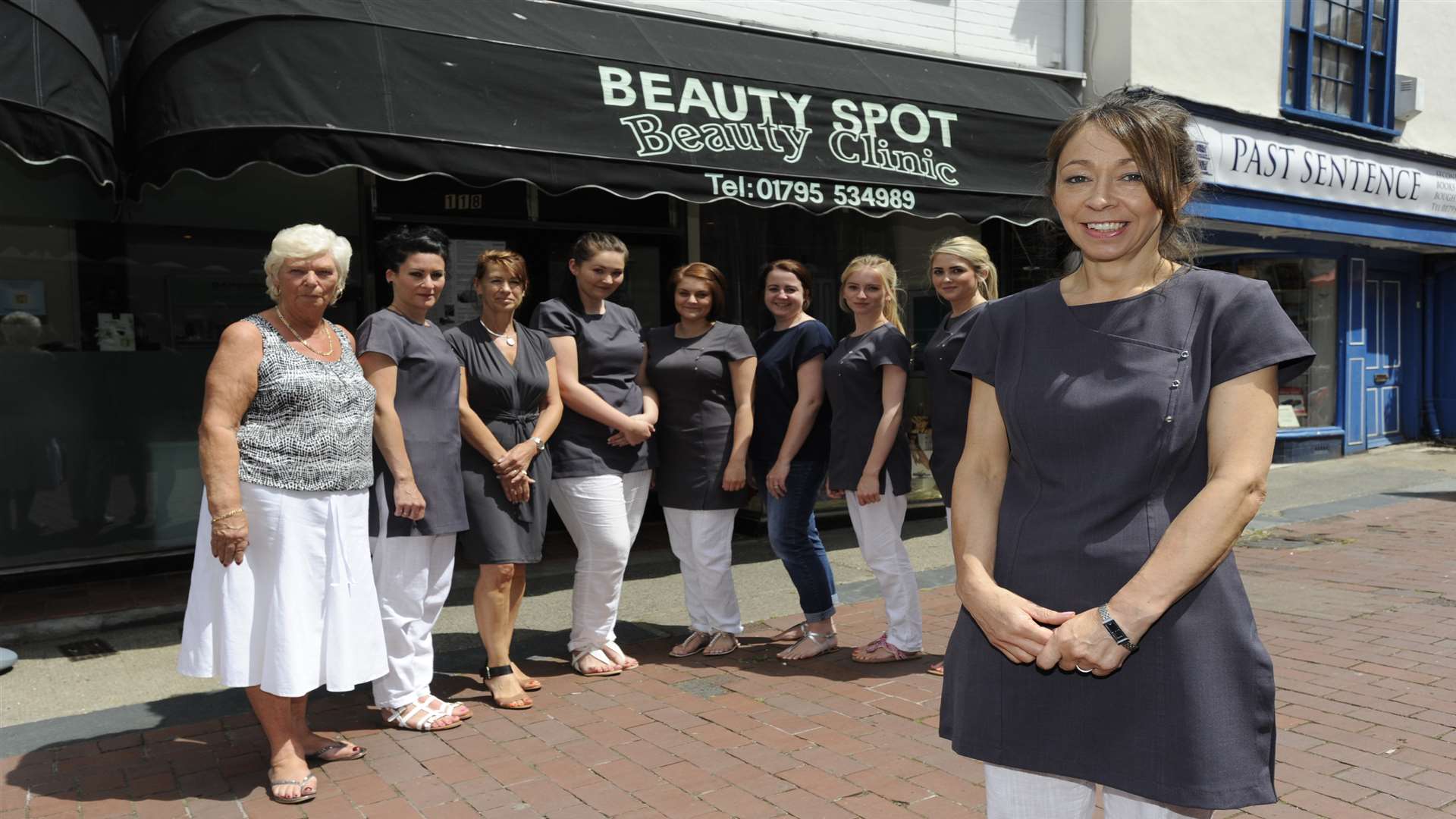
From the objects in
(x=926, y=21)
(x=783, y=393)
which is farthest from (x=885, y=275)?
(x=926, y=21)

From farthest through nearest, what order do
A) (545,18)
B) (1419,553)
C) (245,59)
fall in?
(1419,553) → (545,18) → (245,59)

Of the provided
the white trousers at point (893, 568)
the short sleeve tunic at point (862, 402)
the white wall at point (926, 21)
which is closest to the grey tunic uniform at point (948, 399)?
the short sleeve tunic at point (862, 402)

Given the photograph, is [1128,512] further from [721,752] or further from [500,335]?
[500,335]

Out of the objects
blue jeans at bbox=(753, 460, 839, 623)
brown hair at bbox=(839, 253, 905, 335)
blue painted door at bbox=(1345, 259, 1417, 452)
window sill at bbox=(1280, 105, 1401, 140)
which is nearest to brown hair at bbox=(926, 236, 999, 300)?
brown hair at bbox=(839, 253, 905, 335)

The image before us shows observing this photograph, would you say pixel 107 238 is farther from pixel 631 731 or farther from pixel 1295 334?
pixel 1295 334

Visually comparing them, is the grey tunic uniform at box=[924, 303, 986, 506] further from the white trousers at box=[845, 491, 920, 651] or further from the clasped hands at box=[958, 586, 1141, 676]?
the clasped hands at box=[958, 586, 1141, 676]

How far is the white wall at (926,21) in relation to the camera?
8289mm

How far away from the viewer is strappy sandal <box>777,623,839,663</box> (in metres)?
5.25

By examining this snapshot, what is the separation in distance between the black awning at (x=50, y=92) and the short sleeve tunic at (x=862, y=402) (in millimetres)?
3587

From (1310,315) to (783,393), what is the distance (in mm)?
10371

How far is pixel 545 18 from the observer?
6.86 meters

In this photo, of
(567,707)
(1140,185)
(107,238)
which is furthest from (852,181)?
(1140,185)

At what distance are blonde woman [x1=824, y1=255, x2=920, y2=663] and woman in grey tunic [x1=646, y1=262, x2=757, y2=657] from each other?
A: 0.46m

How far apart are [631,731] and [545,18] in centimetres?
459
